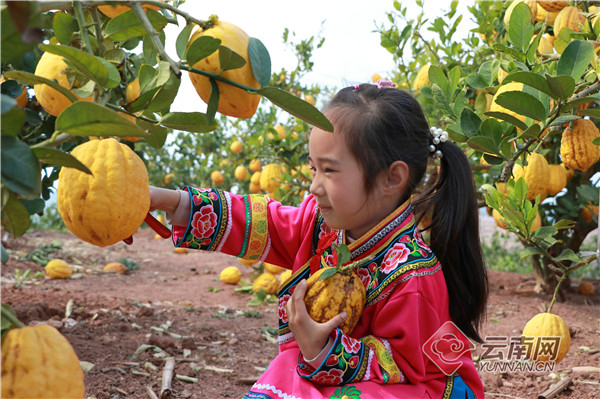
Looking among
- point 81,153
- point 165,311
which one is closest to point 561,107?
point 81,153

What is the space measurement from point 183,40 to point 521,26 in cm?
118

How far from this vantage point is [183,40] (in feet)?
3.32

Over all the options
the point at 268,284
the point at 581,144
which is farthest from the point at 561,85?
the point at 268,284

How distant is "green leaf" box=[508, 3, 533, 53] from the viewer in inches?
67.5

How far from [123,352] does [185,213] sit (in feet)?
3.07

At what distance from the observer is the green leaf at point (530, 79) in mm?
1340

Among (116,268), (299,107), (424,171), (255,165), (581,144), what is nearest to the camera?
(299,107)

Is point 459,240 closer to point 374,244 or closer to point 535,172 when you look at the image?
point 374,244

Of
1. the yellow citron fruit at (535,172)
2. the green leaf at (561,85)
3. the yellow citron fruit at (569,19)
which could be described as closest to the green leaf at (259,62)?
the green leaf at (561,85)

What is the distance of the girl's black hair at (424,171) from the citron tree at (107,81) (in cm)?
54

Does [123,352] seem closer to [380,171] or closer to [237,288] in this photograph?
[380,171]

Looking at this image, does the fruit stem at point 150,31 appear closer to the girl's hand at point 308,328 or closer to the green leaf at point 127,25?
the green leaf at point 127,25

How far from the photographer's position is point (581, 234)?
134 inches

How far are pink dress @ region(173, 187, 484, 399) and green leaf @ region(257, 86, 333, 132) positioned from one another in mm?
671
